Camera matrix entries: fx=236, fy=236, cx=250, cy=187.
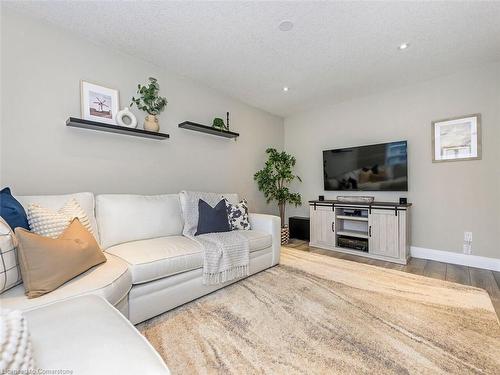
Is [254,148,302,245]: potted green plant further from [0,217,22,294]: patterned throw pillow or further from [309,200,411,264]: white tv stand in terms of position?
[0,217,22,294]: patterned throw pillow

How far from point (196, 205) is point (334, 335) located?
171 centimetres

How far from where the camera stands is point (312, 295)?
2.08 metres

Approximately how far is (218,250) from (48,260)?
1.14 metres

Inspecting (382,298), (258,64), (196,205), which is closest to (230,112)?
(258,64)

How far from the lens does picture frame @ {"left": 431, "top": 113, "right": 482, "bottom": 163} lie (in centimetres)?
279

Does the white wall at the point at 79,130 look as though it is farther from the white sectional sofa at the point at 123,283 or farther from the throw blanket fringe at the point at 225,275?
the throw blanket fringe at the point at 225,275

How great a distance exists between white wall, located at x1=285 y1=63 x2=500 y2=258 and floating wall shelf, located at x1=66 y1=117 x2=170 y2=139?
286cm

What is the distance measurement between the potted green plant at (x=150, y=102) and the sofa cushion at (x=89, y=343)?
6.57 ft

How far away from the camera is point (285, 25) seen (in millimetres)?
2055

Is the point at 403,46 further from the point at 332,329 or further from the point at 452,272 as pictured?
the point at 332,329

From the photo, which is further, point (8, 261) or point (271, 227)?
point (271, 227)

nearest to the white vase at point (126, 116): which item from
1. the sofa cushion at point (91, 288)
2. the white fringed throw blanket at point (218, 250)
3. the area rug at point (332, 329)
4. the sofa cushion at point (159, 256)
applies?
the white fringed throw blanket at point (218, 250)

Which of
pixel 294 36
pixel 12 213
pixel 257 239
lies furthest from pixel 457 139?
pixel 12 213

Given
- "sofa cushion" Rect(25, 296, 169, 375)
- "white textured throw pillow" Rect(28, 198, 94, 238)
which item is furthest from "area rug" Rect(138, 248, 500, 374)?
"white textured throw pillow" Rect(28, 198, 94, 238)
